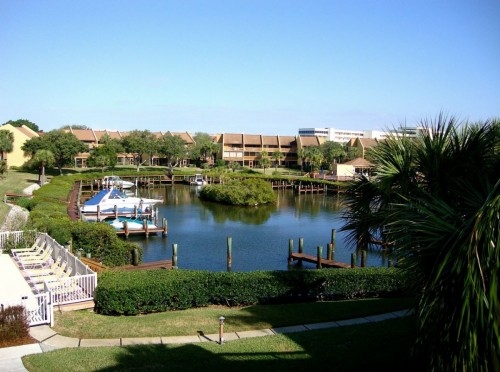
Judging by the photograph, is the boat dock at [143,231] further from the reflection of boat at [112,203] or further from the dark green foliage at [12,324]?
the dark green foliage at [12,324]

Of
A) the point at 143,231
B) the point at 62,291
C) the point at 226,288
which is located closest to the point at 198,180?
the point at 143,231

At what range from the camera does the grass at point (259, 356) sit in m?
9.56

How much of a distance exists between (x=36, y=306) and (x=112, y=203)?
30.7 m

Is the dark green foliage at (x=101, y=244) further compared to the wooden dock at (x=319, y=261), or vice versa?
the wooden dock at (x=319, y=261)

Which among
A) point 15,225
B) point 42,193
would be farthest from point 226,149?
point 15,225

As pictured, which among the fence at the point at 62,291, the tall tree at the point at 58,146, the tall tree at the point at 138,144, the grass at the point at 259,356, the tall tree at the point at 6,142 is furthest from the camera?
the tall tree at the point at 138,144

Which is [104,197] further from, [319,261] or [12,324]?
[12,324]

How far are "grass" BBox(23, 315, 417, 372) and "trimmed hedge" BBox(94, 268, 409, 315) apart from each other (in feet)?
8.65

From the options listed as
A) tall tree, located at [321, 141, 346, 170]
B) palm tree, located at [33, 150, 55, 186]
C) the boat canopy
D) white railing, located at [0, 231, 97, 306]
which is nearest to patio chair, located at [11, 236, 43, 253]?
white railing, located at [0, 231, 97, 306]

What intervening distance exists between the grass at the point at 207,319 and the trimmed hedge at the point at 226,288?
1.28 feet

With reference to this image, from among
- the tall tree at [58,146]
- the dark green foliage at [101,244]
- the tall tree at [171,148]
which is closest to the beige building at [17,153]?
the tall tree at [58,146]

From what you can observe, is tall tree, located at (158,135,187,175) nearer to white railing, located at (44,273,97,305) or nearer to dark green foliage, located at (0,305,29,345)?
white railing, located at (44,273,97,305)

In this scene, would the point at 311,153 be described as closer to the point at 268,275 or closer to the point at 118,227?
the point at 118,227

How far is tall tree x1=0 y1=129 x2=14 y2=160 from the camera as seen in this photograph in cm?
6644
